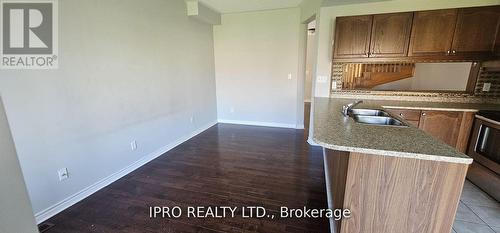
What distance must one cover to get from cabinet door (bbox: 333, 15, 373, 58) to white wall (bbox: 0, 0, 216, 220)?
248cm

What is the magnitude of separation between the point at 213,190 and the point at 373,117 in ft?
6.08

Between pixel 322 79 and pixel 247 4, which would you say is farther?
pixel 247 4

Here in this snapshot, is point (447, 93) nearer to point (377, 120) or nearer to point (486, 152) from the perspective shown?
point (486, 152)

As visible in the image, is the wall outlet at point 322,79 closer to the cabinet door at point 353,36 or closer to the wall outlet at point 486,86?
the cabinet door at point 353,36

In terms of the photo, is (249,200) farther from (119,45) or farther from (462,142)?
(462,142)

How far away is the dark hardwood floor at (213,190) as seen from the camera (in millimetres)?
1842

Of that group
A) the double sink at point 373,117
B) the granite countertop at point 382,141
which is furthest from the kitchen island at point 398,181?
the double sink at point 373,117

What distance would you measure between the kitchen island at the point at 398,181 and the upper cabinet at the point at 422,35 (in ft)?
6.06

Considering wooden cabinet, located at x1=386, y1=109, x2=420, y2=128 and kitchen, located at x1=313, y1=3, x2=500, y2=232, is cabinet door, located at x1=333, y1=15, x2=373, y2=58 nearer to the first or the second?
kitchen, located at x1=313, y1=3, x2=500, y2=232

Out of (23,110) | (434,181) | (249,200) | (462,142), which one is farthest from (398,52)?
(23,110)

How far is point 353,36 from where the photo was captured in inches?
113

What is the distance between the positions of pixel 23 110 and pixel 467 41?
4592 millimetres

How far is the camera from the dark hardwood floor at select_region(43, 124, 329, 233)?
1.84 meters

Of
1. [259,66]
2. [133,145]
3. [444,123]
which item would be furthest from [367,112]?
[133,145]
